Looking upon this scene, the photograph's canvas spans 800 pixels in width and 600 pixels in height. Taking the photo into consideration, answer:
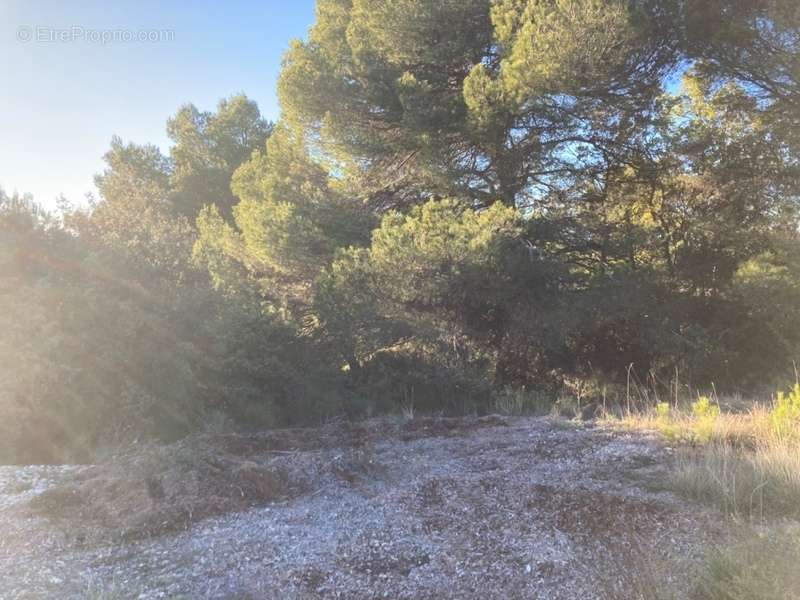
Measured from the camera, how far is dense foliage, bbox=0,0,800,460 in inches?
346

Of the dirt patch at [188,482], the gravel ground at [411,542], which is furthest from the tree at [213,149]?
the gravel ground at [411,542]

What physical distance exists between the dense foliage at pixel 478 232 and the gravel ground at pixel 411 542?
4094 millimetres

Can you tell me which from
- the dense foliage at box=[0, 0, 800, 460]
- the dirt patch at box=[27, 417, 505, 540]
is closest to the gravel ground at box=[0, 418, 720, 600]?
the dirt patch at box=[27, 417, 505, 540]

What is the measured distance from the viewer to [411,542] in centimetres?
362

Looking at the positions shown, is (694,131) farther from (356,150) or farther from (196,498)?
(196,498)

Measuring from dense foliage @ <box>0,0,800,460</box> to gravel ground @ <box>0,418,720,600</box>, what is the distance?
4094 millimetres

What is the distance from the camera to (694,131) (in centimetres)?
1033

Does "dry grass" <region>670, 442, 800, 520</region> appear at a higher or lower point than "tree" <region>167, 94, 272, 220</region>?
lower

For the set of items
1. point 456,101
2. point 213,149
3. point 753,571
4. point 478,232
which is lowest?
point 753,571

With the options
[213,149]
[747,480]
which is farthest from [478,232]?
[213,149]

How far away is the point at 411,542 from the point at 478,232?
6082 millimetres

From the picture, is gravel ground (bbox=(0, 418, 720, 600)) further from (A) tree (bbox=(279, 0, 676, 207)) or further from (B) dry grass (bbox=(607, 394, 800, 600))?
(A) tree (bbox=(279, 0, 676, 207))

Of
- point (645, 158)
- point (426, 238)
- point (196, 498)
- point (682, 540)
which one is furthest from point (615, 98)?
point (196, 498)

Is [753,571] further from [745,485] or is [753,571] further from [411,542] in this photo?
[411,542]
